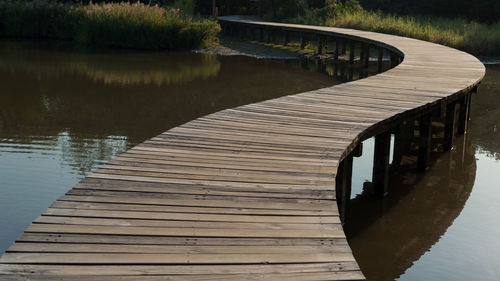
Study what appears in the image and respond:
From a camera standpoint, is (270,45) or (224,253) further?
(270,45)

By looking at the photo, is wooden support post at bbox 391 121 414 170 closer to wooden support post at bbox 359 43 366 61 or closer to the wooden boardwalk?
the wooden boardwalk

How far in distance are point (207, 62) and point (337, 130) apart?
10951mm

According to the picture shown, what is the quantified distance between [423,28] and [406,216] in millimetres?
16300

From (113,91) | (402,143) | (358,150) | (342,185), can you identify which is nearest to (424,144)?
(402,143)

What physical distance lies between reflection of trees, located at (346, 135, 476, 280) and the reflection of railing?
6.86 m

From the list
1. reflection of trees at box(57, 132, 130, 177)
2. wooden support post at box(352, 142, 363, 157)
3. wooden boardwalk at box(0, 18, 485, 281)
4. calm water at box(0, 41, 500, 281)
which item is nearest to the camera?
wooden boardwalk at box(0, 18, 485, 281)

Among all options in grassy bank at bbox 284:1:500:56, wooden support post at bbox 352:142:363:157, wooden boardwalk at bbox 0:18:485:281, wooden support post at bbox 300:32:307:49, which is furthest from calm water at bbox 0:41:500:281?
wooden support post at bbox 300:32:307:49

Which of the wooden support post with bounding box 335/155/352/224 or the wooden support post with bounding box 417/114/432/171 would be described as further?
the wooden support post with bounding box 417/114/432/171

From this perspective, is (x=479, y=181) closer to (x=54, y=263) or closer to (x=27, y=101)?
(x=54, y=263)

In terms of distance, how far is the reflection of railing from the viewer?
43.4 ft

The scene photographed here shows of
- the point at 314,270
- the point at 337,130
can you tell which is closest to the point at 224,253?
the point at 314,270

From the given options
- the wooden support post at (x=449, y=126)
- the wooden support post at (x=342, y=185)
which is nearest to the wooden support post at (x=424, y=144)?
the wooden support post at (x=449, y=126)

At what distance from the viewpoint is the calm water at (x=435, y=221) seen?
4.66 m

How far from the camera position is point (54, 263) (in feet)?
→ 9.28
